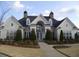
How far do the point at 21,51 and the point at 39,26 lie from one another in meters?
0.62

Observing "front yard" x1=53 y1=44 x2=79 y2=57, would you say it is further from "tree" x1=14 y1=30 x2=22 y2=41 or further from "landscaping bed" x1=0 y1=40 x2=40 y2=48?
"tree" x1=14 y1=30 x2=22 y2=41

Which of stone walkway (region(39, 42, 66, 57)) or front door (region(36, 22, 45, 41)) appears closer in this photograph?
stone walkway (region(39, 42, 66, 57))

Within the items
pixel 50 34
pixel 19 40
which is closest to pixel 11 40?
pixel 19 40

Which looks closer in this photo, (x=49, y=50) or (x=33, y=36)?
(x=49, y=50)

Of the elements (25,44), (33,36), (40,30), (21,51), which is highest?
(40,30)

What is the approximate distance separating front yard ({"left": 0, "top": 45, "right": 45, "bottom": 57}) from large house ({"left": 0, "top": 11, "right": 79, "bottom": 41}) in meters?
0.22

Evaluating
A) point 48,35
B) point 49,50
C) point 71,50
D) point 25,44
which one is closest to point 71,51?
point 71,50

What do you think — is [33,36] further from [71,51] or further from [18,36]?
[71,51]

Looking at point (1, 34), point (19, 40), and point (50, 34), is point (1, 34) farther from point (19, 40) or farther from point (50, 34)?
point (50, 34)

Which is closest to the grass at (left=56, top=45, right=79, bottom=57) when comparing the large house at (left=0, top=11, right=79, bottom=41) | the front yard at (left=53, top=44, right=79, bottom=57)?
the front yard at (left=53, top=44, right=79, bottom=57)

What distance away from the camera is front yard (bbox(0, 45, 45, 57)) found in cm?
885

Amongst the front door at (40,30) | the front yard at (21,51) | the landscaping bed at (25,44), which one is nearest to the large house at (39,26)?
the front door at (40,30)

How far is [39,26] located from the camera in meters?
8.95

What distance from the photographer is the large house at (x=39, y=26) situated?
8.89 metres
